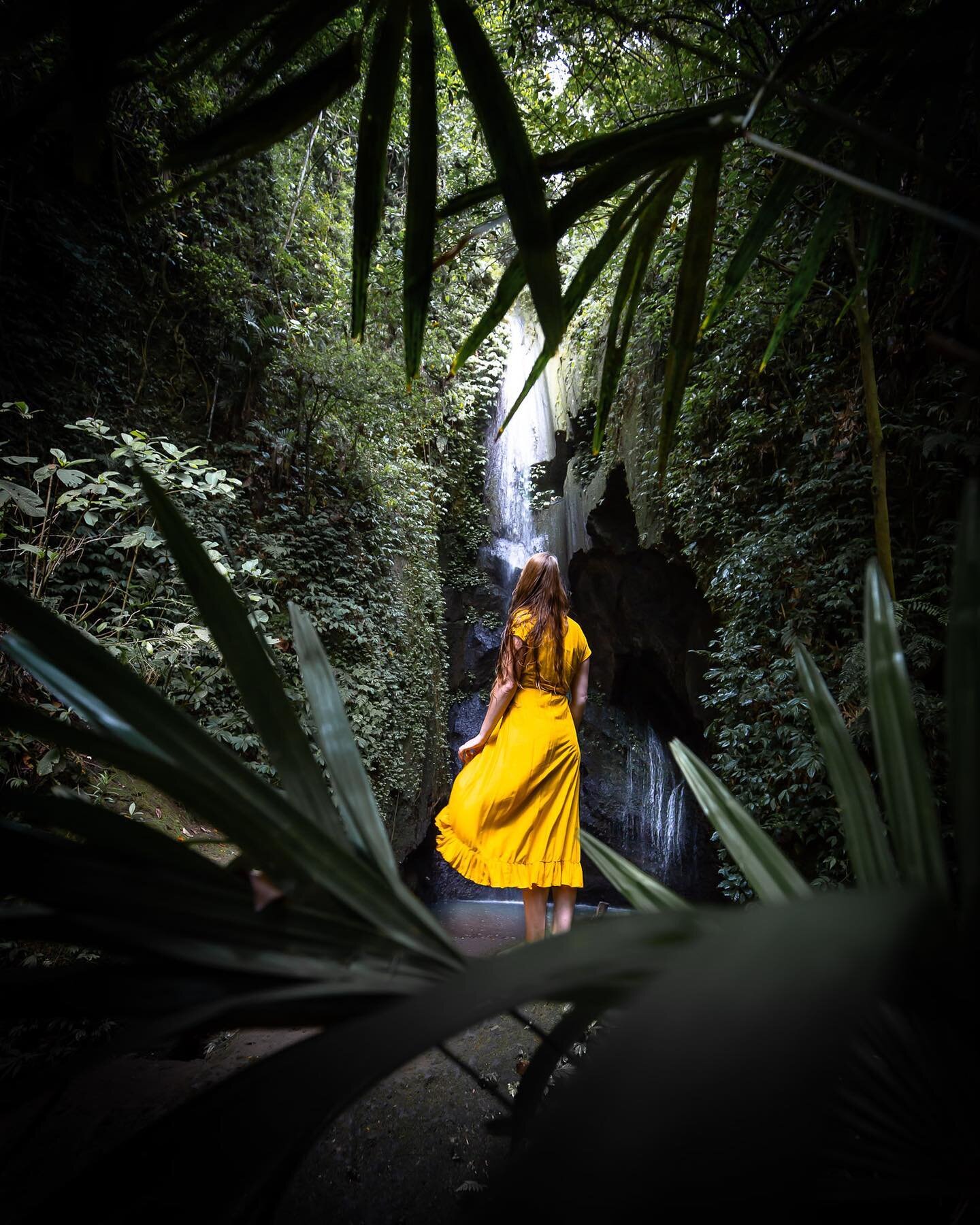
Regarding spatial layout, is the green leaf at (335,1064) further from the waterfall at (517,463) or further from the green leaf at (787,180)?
the waterfall at (517,463)

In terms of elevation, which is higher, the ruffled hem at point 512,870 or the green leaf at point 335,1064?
the green leaf at point 335,1064

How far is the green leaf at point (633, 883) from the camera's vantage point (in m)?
0.75

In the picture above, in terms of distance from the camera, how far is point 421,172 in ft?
2.88

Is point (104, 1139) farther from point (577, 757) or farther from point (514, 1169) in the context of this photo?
point (577, 757)

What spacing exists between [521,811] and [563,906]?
0.49 meters

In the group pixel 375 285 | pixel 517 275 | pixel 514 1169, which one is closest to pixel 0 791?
pixel 514 1169

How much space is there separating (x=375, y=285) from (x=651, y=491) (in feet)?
11.3

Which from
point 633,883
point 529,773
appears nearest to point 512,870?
point 529,773

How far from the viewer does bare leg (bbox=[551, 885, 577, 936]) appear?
272cm

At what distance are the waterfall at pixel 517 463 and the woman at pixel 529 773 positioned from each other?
6367mm

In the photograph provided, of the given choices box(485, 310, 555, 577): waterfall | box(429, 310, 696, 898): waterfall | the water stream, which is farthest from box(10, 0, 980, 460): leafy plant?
box(485, 310, 555, 577): waterfall

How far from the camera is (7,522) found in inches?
115

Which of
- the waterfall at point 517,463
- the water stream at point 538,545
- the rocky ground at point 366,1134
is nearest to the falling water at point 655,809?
the water stream at point 538,545

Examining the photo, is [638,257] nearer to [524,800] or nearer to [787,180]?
[787,180]
